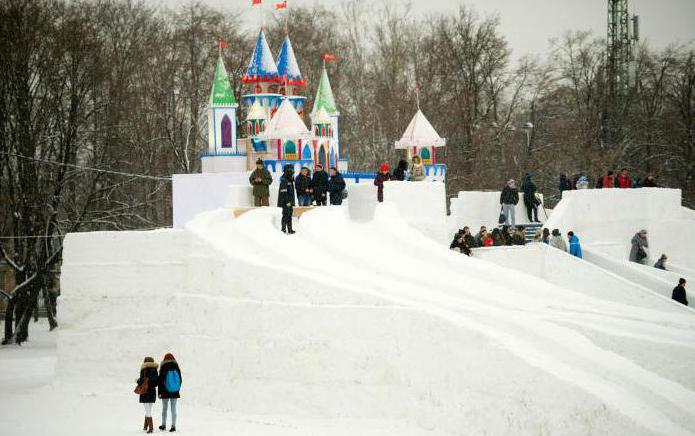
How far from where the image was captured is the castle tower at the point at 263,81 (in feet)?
124

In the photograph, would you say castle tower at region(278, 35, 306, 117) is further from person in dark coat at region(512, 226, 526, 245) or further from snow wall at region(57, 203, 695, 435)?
snow wall at region(57, 203, 695, 435)

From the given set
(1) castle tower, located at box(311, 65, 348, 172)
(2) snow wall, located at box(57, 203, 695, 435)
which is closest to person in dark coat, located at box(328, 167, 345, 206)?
(2) snow wall, located at box(57, 203, 695, 435)

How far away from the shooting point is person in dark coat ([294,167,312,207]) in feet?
81.3

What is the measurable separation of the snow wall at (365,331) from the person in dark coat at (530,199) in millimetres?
6230

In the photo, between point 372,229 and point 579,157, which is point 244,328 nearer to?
point 372,229

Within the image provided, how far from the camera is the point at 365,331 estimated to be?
19109mm

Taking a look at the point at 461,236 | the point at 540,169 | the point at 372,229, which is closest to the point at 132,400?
the point at 372,229

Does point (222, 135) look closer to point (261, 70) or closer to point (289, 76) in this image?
point (261, 70)

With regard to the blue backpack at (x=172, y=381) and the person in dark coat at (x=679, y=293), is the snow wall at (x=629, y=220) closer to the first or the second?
the person in dark coat at (x=679, y=293)

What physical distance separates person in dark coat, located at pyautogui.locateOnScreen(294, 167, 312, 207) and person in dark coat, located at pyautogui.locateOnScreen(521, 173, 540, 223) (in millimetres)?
8232

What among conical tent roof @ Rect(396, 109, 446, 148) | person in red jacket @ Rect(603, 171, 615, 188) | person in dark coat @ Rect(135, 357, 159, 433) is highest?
conical tent roof @ Rect(396, 109, 446, 148)

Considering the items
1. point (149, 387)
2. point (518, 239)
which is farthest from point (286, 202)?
point (518, 239)

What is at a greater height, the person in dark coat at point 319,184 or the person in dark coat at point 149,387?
the person in dark coat at point 319,184

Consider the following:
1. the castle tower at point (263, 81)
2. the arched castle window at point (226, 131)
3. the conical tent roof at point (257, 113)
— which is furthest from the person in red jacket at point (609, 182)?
the arched castle window at point (226, 131)
